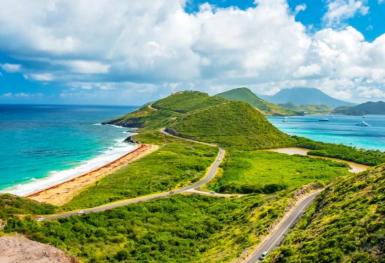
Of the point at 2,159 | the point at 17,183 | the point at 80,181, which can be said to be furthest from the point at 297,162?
the point at 2,159

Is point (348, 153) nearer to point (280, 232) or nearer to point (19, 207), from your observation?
point (280, 232)

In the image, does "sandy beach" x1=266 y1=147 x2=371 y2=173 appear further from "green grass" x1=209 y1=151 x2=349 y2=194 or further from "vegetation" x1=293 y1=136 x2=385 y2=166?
"green grass" x1=209 y1=151 x2=349 y2=194

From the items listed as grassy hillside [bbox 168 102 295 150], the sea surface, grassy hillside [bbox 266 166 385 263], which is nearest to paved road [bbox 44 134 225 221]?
the sea surface

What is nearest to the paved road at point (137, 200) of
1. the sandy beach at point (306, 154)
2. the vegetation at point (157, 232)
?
the vegetation at point (157, 232)

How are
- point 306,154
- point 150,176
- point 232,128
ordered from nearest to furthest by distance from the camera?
point 150,176 < point 306,154 < point 232,128

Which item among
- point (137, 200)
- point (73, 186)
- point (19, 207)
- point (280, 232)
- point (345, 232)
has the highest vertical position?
point (345, 232)

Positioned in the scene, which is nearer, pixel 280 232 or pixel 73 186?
pixel 280 232

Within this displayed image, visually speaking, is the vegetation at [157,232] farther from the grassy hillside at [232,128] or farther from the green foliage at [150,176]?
the grassy hillside at [232,128]

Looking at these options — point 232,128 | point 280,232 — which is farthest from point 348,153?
point 280,232
